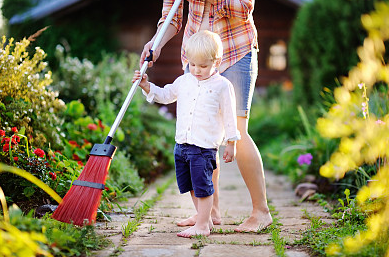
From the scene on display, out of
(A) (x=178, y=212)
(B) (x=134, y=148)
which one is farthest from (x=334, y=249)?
(B) (x=134, y=148)

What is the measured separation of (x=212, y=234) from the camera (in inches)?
105

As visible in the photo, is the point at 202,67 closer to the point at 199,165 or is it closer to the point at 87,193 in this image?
the point at 199,165

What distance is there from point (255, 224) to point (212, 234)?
0.26 meters

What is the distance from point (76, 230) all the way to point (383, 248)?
129 cm

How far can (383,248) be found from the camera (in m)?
2.04

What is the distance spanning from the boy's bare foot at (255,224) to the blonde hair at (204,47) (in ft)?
2.97

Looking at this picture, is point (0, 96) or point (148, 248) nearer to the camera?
point (148, 248)

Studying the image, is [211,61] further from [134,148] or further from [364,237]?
[134,148]

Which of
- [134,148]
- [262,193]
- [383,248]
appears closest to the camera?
[383,248]

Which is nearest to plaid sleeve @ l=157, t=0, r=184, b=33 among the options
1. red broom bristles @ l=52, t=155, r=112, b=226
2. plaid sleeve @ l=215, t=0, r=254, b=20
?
plaid sleeve @ l=215, t=0, r=254, b=20

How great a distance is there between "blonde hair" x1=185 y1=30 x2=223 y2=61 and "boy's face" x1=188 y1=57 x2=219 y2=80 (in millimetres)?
23

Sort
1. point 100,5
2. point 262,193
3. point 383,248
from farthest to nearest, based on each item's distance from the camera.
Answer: point 100,5 < point 262,193 < point 383,248

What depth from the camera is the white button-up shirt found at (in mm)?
2568

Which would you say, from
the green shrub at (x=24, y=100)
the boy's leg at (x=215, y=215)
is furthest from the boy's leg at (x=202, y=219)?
the green shrub at (x=24, y=100)
